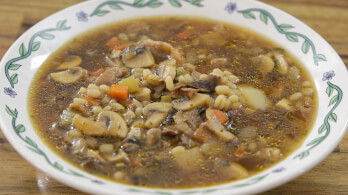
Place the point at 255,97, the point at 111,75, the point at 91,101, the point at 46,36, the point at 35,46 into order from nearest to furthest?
1. the point at 91,101
2. the point at 255,97
3. the point at 111,75
4. the point at 35,46
5. the point at 46,36

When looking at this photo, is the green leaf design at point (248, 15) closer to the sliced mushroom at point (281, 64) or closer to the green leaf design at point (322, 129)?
the sliced mushroom at point (281, 64)

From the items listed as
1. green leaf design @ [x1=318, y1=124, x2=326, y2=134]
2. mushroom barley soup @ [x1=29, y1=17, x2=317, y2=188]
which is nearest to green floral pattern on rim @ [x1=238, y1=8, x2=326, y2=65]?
mushroom barley soup @ [x1=29, y1=17, x2=317, y2=188]

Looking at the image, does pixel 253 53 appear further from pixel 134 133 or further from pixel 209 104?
pixel 134 133

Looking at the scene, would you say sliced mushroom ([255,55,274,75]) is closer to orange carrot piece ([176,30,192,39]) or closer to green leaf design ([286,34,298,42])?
green leaf design ([286,34,298,42])

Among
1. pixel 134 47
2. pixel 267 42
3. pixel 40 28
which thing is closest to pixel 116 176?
pixel 134 47

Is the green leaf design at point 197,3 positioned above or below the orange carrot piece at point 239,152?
above

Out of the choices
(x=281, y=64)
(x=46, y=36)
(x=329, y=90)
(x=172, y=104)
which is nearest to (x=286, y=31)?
(x=281, y=64)

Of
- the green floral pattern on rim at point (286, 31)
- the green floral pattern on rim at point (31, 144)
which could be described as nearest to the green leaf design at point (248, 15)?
the green floral pattern on rim at point (286, 31)

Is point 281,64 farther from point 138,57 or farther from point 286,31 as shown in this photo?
point 138,57
